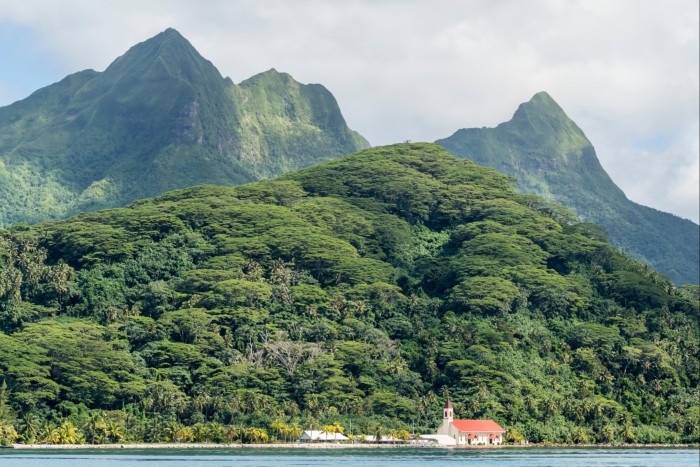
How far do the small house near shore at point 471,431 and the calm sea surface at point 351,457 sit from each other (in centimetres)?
569

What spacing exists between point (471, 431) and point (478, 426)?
207 centimetres

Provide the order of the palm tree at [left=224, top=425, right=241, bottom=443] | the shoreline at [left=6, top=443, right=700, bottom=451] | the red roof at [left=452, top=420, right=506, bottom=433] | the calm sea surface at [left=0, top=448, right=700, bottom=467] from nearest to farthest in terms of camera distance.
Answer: the calm sea surface at [left=0, top=448, right=700, bottom=467] < the shoreline at [left=6, top=443, right=700, bottom=451] < the palm tree at [left=224, top=425, right=241, bottom=443] < the red roof at [left=452, top=420, right=506, bottom=433]

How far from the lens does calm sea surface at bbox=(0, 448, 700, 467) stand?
138625mm

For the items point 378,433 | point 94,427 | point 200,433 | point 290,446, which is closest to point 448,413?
point 378,433

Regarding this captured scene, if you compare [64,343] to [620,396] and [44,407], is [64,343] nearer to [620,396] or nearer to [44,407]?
[44,407]

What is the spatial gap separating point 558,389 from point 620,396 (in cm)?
1111

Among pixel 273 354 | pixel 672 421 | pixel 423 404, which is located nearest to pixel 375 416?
pixel 423 404

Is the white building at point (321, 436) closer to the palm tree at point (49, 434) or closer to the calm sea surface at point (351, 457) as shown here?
the calm sea surface at point (351, 457)

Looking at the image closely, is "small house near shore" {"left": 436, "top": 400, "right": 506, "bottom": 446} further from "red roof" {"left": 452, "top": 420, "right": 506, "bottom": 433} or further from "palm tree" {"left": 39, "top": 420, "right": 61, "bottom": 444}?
"palm tree" {"left": 39, "top": 420, "right": 61, "bottom": 444}

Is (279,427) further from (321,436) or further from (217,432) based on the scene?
(217,432)

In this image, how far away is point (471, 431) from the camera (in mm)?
179875

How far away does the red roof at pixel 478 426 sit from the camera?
591ft

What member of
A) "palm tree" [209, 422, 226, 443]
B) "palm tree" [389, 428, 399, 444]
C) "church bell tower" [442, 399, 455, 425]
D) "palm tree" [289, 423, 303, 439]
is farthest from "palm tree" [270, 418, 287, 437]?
"church bell tower" [442, 399, 455, 425]

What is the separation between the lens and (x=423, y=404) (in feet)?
622
